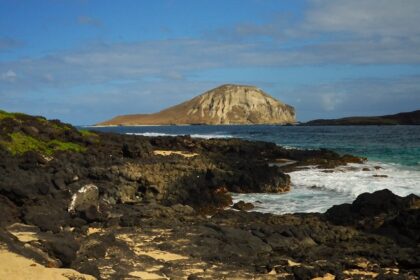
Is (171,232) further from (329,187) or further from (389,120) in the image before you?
(389,120)

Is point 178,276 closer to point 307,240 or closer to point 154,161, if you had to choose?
point 307,240

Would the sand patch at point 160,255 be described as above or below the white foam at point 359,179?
below

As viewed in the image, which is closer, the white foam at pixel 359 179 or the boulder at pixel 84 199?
the boulder at pixel 84 199

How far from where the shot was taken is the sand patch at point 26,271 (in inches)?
275

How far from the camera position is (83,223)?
39.9 ft

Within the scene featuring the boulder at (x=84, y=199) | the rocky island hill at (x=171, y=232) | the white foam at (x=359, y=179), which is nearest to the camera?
the rocky island hill at (x=171, y=232)

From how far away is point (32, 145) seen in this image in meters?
24.4

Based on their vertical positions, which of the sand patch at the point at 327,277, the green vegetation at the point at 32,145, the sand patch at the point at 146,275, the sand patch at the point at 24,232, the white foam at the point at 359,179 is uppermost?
the green vegetation at the point at 32,145

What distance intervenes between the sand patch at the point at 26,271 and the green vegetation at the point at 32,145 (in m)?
16.2

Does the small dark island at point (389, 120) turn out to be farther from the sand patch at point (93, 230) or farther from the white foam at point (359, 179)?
the sand patch at point (93, 230)

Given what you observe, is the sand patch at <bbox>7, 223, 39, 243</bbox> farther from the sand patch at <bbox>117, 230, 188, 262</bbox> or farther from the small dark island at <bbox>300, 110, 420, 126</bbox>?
the small dark island at <bbox>300, 110, 420, 126</bbox>

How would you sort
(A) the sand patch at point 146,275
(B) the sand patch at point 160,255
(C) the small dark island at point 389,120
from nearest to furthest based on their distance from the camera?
1. (A) the sand patch at point 146,275
2. (B) the sand patch at point 160,255
3. (C) the small dark island at point 389,120

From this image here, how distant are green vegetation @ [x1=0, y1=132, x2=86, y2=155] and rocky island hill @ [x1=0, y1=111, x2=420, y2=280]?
4318 millimetres

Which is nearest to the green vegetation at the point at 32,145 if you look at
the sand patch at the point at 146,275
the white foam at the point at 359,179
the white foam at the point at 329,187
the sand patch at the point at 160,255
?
the white foam at the point at 329,187
